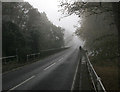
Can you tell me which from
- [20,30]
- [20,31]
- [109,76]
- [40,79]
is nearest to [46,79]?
[40,79]

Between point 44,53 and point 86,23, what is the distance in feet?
46.9

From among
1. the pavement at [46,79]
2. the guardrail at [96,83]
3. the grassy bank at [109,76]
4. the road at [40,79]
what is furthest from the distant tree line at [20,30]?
the guardrail at [96,83]

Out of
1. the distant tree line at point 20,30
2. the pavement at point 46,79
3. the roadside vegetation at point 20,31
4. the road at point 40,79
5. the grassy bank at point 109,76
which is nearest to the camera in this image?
the pavement at point 46,79

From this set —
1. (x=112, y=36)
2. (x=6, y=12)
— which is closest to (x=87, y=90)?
(x=112, y=36)

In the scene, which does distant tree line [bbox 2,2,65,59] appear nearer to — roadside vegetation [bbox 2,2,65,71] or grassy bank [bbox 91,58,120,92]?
roadside vegetation [bbox 2,2,65,71]

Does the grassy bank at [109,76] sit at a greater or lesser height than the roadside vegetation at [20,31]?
lesser

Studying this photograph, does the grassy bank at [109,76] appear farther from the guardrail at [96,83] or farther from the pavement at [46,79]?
the guardrail at [96,83]

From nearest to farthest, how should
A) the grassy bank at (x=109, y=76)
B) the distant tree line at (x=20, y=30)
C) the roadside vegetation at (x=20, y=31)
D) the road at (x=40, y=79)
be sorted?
the road at (x=40, y=79) → the grassy bank at (x=109, y=76) → the roadside vegetation at (x=20, y=31) → the distant tree line at (x=20, y=30)

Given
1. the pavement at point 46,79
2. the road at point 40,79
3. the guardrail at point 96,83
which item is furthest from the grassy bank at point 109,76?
the guardrail at point 96,83

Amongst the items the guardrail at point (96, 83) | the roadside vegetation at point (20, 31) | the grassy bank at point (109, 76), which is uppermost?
the roadside vegetation at point (20, 31)

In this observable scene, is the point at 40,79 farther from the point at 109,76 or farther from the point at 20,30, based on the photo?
the point at 20,30

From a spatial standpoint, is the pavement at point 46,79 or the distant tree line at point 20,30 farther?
the distant tree line at point 20,30

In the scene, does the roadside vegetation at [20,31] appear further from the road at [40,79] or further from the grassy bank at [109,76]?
the grassy bank at [109,76]

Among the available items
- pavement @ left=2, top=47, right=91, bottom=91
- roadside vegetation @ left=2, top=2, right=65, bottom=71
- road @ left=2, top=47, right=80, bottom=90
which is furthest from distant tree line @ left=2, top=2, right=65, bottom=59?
pavement @ left=2, top=47, right=91, bottom=91
